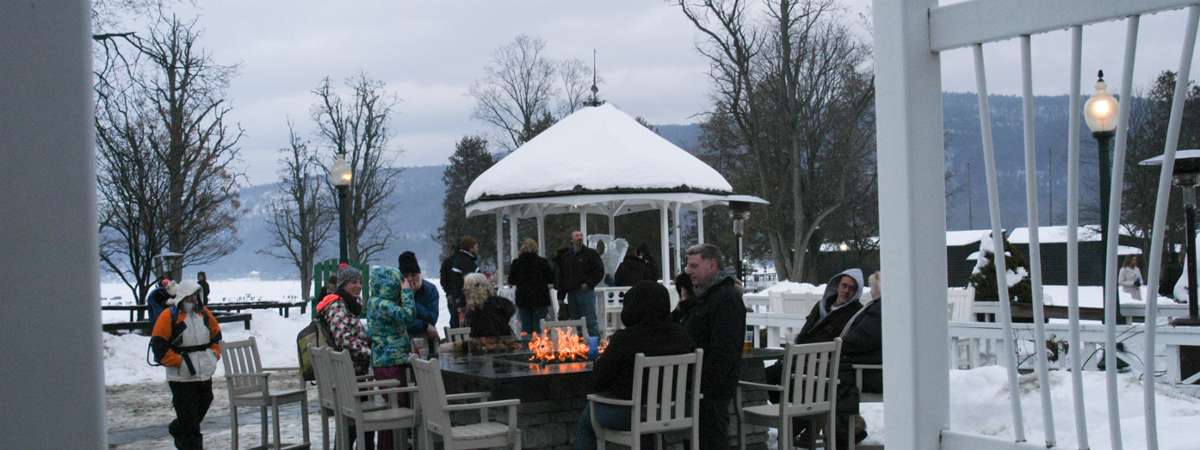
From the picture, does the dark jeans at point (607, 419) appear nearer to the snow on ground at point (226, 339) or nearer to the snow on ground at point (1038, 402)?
the snow on ground at point (1038, 402)

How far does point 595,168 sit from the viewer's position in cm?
1830

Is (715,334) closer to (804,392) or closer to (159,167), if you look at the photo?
(804,392)

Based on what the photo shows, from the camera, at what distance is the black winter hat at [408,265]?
10.8m

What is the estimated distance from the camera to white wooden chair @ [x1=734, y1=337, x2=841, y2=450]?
805 cm

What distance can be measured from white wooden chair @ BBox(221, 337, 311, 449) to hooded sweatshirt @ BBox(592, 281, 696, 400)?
3830mm

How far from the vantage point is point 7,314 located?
2.69 feet

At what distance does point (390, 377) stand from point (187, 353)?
212 cm

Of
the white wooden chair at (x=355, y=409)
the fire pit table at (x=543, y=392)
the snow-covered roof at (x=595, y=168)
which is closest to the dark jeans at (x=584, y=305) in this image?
the snow-covered roof at (x=595, y=168)

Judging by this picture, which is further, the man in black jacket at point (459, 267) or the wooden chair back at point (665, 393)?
the man in black jacket at point (459, 267)

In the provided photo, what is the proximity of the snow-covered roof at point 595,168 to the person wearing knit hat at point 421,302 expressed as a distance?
6.87 metres

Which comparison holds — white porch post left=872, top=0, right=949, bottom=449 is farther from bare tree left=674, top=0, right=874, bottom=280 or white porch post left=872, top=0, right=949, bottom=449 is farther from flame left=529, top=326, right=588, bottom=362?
bare tree left=674, top=0, right=874, bottom=280

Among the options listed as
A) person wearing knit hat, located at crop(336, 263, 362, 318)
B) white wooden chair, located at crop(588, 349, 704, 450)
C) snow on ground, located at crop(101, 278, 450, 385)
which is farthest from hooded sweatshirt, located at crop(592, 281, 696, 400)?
snow on ground, located at crop(101, 278, 450, 385)

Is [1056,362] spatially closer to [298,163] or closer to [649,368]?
[649,368]

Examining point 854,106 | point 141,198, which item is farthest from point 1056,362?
point 854,106
